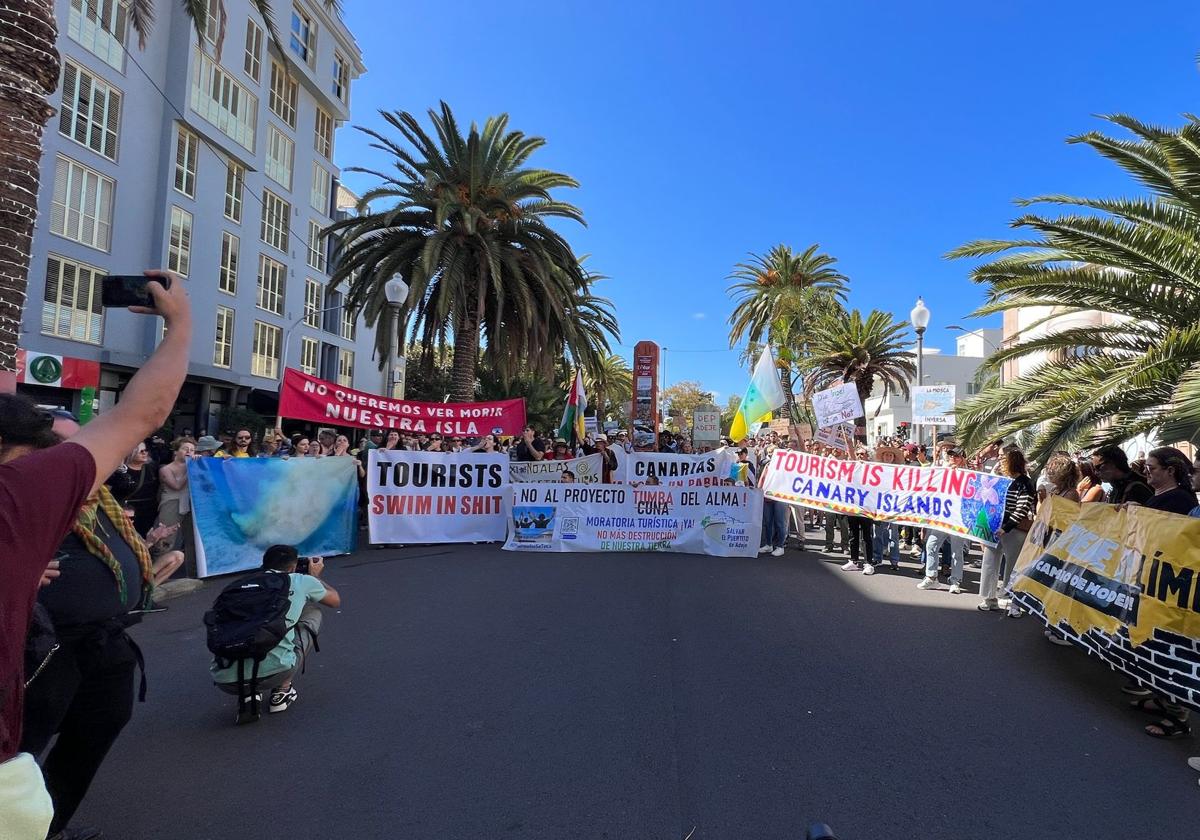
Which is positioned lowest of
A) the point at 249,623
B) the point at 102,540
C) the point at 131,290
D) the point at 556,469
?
the point at 249,623

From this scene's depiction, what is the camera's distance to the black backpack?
411 cm

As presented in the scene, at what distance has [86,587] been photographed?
2.94 m

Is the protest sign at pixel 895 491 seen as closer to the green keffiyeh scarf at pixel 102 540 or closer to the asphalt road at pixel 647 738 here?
the asphalt road at pixel 647 738

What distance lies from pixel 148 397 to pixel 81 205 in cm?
2703

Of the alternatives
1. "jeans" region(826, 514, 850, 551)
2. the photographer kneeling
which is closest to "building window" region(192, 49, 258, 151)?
"jeans" region(826, 514, 850, 551)

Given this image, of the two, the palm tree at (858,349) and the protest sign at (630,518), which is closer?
the protest sign at (630,518)

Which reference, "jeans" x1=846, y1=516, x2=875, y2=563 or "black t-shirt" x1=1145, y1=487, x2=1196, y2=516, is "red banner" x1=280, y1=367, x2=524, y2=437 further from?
"black t-shirt" x1=1145, y1=487, x2=1196, y2=516

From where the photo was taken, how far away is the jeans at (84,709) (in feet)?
9.49

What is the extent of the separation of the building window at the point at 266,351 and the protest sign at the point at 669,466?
79.5ft

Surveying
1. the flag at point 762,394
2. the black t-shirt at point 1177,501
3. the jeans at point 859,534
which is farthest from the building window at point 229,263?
the black t-shirt at point 1177,501

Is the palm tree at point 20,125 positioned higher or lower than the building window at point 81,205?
lower

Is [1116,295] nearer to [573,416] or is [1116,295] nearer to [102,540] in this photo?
[102,540]

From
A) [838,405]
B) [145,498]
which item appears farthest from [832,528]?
[145,498]

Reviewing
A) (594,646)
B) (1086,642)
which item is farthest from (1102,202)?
(594,646)
